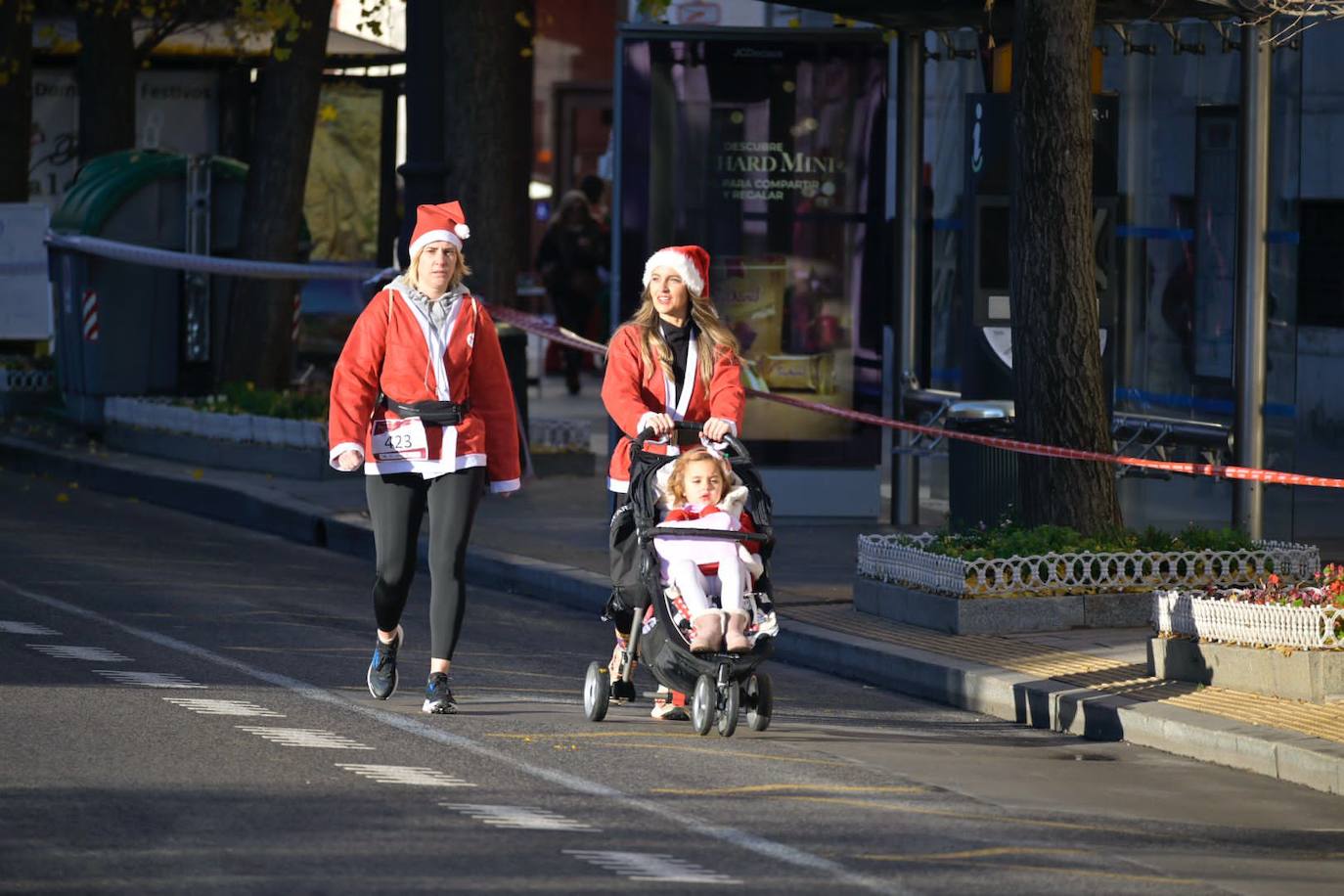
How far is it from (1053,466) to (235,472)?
24.8ft

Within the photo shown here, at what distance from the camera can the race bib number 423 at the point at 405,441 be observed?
9008 millimetres

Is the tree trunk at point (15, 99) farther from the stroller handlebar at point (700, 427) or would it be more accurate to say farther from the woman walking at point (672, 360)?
the stroller handlebar at point (700, 427)

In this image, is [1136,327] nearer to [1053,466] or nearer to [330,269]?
[1053,466]

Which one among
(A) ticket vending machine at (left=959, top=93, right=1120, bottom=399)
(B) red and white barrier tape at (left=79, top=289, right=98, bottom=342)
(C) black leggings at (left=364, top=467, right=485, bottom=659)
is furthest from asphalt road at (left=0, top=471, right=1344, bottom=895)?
(B) red and white barrier tape at (left=79, top=289, right=98, bottom=342)

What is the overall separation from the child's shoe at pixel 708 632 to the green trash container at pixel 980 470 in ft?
13.5

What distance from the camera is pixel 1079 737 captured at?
938 centimetres

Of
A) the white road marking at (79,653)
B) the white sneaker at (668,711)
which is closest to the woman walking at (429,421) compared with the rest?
the white sneaker at (668,711)

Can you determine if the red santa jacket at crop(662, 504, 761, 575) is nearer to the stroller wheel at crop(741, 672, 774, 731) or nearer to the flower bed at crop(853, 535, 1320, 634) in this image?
the stroller wheel at crop(741, 672, 774, 731)

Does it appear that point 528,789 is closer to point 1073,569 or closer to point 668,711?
point 668,711

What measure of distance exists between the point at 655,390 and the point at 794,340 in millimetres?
6273

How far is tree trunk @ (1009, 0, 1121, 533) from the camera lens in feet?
37.4

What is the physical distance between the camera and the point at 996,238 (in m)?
13.6

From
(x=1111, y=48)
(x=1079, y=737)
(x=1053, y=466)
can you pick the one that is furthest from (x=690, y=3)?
(x=1079, y=737)

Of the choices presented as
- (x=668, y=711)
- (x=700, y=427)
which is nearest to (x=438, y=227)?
(x=700, y=427)
